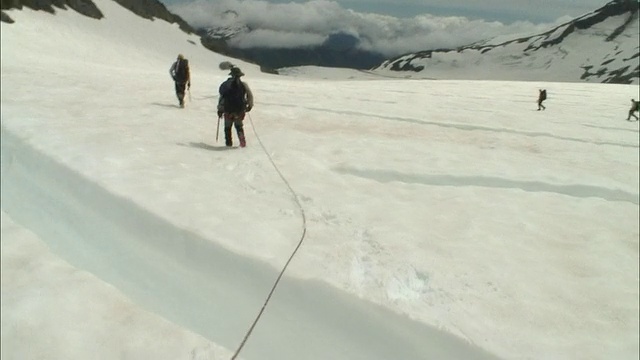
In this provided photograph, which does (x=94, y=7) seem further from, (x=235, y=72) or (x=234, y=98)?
(x=235, y=72)

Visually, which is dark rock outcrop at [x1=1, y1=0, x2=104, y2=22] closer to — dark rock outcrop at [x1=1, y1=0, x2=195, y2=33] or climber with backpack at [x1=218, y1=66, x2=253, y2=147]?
dark rock outcrop at [x1=1, y1=0, x2=195, y2=33]

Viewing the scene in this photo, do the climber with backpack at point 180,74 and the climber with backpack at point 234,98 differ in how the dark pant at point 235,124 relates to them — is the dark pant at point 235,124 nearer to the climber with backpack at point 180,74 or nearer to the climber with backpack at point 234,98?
the climber with backpack at point 234,98

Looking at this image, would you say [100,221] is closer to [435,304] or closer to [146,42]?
[435,304]

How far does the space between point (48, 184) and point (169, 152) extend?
7.76ft

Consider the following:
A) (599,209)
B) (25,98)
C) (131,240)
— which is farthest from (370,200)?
(25,98)

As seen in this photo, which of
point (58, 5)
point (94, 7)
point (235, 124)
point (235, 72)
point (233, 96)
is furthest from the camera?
point (94, 7)

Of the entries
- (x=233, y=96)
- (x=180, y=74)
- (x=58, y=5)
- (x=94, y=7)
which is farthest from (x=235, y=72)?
(x=94, y=7)

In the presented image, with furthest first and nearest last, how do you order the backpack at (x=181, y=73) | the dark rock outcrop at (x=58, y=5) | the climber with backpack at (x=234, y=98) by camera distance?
the dark rock outcrop at (x=58, y=5) < the backpack at (x=181, y=73) < the climber with backpack at (x=234, y=98)

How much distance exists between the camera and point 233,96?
1093cm

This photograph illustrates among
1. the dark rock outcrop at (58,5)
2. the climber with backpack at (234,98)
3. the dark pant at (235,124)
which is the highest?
the dark rock outcrop at (58,5)

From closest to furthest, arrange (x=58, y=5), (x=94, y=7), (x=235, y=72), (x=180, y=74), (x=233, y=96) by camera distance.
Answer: (x=235, y=72)
(x=233, y=96)
(x=180, y=74)
(x=58, y=5)
(x=94, y=7)

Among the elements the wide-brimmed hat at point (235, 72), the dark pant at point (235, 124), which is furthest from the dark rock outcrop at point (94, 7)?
the wide-brimmed hat at point (235, 72)

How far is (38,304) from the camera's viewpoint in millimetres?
4980

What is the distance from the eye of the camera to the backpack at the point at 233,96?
10.9m
